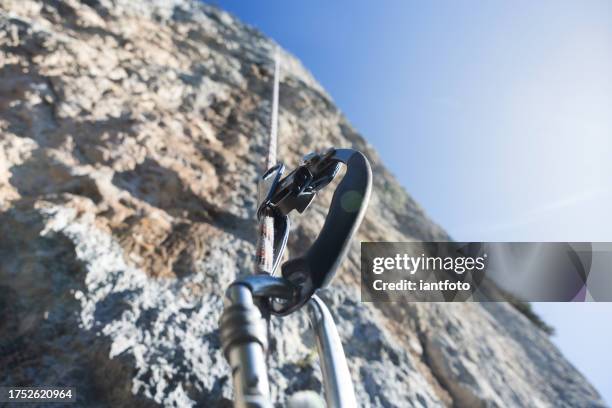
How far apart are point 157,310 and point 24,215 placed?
5.18ft

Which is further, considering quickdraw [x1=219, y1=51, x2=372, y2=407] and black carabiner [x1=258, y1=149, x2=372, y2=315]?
black carabiner [x1=258, y1=149, x2=372, y2=315]

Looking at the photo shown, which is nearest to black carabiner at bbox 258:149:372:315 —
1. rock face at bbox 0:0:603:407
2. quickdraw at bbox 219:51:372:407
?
quickdraw at bbox 219:51:372:407

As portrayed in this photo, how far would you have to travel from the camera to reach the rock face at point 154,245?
3.18 m

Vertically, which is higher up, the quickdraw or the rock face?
the rock face

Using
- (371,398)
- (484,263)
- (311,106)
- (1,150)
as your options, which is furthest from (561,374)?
(1,150)

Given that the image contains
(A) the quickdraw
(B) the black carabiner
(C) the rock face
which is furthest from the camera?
(C) the rock face

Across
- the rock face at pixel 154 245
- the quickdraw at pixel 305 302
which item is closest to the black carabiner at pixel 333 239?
the quickdraw at pixel 305 302

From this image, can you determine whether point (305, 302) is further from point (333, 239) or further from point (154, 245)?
point (154, 245)

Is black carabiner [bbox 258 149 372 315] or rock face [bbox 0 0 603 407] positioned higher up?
rock face [bbox 0 0 603 407]

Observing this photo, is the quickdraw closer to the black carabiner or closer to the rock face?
the black carabiner

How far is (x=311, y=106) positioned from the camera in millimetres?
10602

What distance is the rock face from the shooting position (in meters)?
3.18

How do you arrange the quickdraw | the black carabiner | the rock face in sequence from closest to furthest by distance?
the quickdraw → the black carabiner → the rock face

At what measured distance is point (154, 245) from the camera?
429cm
